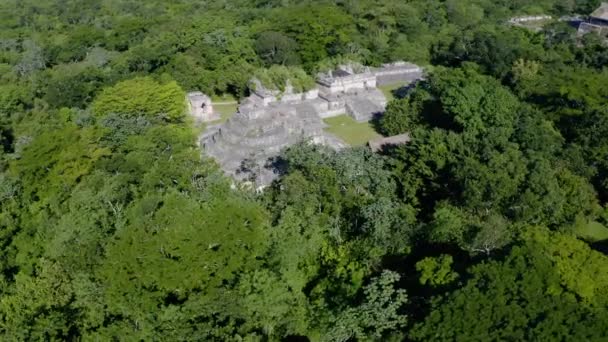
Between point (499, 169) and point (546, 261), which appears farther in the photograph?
point (499, 169)

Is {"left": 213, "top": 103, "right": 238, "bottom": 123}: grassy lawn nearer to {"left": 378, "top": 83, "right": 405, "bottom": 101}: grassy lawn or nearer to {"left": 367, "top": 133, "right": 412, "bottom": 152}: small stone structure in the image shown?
{"left": 378, "top": 83, "right": 405, "bottom": 101}: grassy lawn

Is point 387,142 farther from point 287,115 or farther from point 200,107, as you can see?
point 200,107

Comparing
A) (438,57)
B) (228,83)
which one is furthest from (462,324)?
(438,57)

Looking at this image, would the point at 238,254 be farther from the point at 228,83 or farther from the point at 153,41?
the point at 153,41

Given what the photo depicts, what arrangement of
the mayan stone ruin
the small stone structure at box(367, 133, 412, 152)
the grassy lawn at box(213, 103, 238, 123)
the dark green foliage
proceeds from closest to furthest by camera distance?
the dark green foliage → the mayan stone ruin → the small stone structure at box(367, 133, 412, 152) → the grassy lawn at box(213, 103, 238, 123)

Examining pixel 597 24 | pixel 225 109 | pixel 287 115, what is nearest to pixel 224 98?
pixel 225 109

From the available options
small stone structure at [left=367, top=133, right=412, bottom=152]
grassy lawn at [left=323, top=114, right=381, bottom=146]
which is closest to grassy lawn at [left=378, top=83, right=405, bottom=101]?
grassy lawn at [left=323, top=114, right=381, bottom=146]

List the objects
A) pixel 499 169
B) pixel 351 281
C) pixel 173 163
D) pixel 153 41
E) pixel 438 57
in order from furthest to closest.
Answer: pixel 438 57
pixel 153 41
pixel 173 163
pixel 499 169
pixel 351 281
